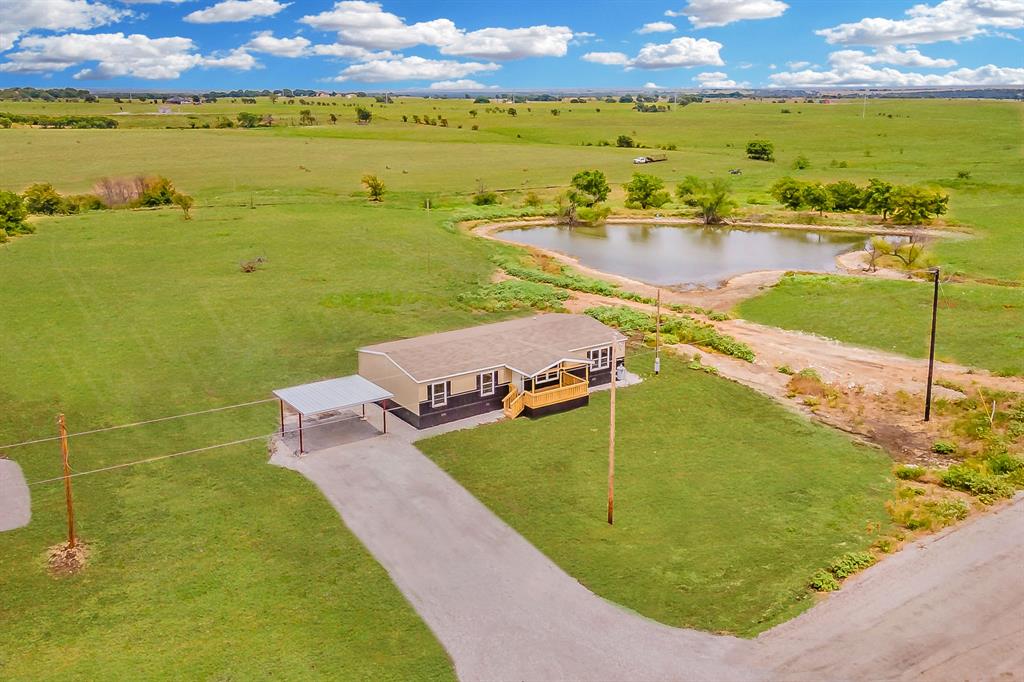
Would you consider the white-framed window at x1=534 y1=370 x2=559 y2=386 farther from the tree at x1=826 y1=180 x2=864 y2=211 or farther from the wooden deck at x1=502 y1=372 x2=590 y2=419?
the tree at x1=826 y1=180 x2=864 y2=211

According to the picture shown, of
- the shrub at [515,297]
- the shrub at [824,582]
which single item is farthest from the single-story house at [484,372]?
the shrub at [515,297]

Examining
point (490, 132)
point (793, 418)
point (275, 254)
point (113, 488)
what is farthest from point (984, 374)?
point (490, 132)

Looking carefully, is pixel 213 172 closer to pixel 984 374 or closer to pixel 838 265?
pixel 838 265

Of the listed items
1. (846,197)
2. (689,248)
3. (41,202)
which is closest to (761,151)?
(846,197)

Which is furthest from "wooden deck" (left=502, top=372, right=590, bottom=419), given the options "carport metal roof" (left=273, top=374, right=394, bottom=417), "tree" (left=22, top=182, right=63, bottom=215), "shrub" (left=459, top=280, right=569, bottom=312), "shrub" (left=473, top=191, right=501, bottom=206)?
"tree" (left=22, top=182, right=63, bottom=215)

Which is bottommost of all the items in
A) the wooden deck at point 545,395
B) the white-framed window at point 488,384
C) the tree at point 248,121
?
the wooden deck at point 545,395

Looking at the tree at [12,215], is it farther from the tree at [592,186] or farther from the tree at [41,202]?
the tree at [592,186]
